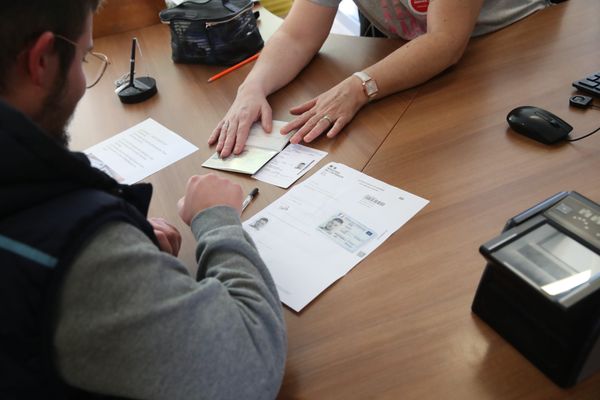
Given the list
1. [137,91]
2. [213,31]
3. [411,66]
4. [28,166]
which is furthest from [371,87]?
[28,166]

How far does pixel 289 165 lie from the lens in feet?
3.44

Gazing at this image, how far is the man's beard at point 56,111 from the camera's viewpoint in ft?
2.02

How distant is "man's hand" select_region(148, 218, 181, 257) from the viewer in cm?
80

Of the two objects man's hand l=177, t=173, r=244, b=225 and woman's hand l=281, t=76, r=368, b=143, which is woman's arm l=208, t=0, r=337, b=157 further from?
man's hand l=177, t=173, r=244, b=225

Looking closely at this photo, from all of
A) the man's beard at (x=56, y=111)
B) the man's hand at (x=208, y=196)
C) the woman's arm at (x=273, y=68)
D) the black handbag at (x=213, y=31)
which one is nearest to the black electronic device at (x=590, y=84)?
the woman's arm at (x=273, y=68)

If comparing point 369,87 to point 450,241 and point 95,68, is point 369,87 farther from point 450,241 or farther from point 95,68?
point 95,68

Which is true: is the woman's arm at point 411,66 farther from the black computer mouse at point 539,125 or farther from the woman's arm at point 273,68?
the black computer mouse at point 539,125

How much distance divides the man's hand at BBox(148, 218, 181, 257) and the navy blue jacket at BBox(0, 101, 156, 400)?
0.31 metres

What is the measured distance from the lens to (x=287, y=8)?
6.92 ft

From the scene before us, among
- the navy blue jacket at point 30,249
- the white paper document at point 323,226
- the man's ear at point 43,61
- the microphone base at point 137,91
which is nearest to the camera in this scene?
the navy blue jacket at point 30,249

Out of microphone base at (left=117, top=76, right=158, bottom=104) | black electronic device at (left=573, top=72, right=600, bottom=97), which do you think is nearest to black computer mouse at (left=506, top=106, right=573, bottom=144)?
black electronic device at (left=573, top=72, right=600, bottom=97)

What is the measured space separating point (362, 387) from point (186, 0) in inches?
57.7

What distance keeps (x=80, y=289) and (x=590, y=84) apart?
1.16 metres

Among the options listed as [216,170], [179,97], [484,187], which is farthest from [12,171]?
[179,97]
